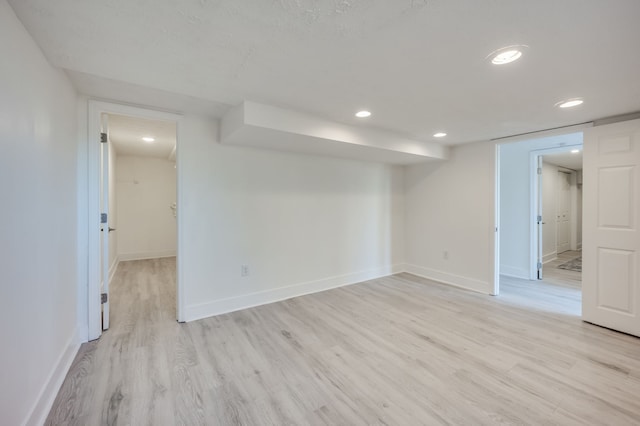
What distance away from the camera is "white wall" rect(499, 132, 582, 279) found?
180 inches

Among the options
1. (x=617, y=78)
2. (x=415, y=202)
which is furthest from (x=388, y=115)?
(x=415, y=202)

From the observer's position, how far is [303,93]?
217 cm

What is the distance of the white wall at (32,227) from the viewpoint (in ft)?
4.00

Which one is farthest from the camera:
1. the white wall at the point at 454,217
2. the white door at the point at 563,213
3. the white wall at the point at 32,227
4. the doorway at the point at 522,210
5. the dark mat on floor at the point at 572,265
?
the white door at the point at 563,213

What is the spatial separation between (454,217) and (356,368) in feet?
9.63

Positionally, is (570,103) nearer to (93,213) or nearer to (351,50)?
(351,50)

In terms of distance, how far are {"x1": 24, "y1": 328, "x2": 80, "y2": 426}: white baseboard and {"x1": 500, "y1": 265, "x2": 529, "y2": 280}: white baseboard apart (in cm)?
578

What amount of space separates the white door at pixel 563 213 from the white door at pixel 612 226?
13.8ft

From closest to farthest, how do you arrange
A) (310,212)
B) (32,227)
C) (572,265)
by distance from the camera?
1. (32,227)
2. (310,212)
3. (572,265)

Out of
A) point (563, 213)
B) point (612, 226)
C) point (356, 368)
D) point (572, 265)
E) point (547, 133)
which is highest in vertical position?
point (547, 133)

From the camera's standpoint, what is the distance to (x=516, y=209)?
4.74m

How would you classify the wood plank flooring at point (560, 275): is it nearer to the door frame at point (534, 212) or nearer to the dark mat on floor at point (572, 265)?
the dark mat on floor at point (572, 265)

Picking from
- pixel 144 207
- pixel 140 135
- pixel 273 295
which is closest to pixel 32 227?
pixel 273 295

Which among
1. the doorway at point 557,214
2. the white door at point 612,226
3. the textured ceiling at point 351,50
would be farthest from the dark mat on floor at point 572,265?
the textured ceiling at point 351,50
